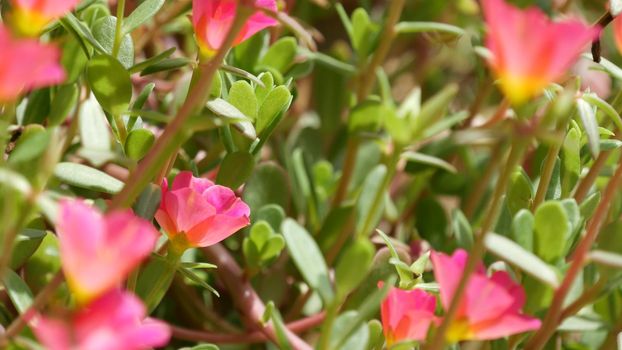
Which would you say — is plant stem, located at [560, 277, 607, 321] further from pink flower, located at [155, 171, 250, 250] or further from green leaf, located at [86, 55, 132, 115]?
green leaf, located at [86, 55, 132, 115]

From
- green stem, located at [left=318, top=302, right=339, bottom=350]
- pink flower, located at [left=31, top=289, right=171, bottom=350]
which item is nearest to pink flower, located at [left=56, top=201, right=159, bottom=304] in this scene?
pink flower, located at [left=31, top=289, right=171, bottom=350]

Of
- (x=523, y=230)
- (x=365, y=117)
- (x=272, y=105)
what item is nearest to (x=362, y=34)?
(x=365, y=117)

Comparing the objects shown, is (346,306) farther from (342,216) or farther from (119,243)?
(119,243)

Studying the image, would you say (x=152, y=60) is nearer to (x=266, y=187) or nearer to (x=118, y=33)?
(x=118, y=33)

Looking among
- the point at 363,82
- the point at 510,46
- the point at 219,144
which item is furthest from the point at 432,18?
the point at 510,46

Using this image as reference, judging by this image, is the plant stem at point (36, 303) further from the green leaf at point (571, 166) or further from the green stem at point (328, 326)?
the green leaf at point (571, 166)
